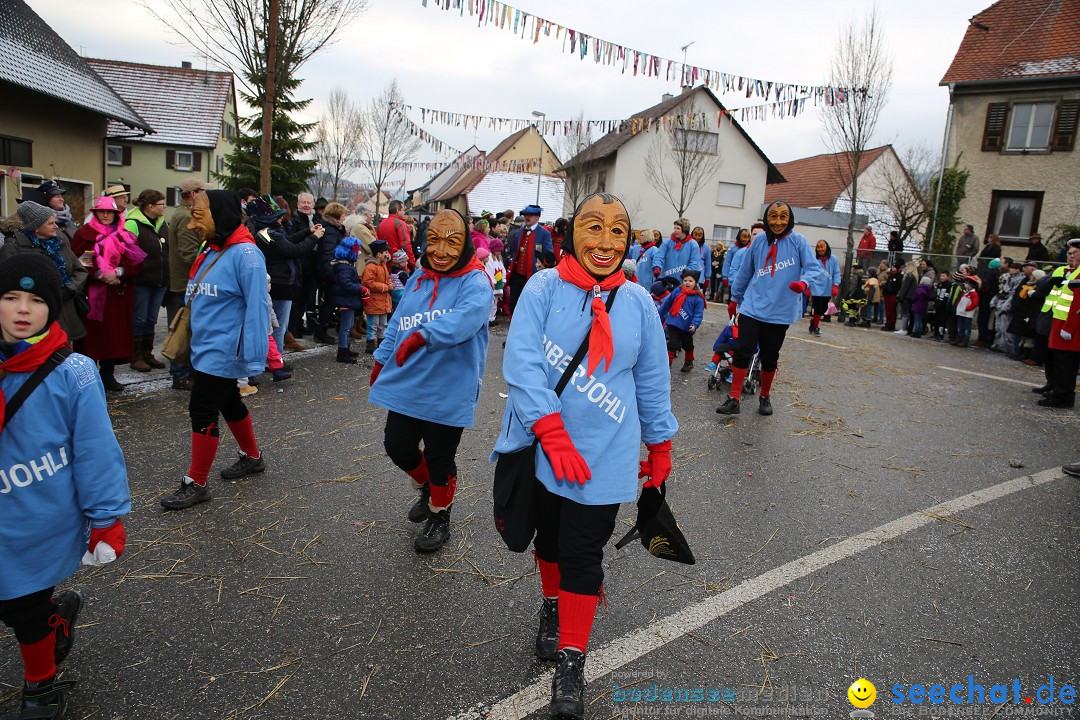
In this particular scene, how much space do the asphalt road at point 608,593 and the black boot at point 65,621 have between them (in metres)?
0.11

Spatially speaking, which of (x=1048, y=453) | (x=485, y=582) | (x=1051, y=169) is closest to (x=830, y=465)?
(x=1048, y=453)

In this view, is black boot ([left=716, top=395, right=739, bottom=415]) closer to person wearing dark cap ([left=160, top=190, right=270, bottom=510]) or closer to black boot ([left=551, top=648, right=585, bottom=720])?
person wearing dark cap ([left=160, top=190, right=270, bottom=510])

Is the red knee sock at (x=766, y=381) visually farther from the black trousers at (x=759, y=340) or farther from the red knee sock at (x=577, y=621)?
the red knee sock at (x=577, y=621)

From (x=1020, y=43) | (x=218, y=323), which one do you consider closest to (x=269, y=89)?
(x=218, y=323)

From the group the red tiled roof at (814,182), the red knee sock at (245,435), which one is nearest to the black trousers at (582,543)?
the red knee sock at (245,435)

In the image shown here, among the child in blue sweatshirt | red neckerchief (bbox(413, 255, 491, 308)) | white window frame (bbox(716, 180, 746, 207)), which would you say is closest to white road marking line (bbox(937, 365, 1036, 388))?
the child in blue sweatshirt

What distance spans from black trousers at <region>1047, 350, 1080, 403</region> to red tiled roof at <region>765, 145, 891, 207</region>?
3204cm

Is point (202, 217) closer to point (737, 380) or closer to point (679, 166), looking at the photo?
point (737, 380)

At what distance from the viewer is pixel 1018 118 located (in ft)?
72.5

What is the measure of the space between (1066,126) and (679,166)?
17.1 metres

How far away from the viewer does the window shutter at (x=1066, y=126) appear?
68.7ft

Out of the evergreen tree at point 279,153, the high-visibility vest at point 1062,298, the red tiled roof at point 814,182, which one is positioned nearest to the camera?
the high-visibility vest at point 1062,298

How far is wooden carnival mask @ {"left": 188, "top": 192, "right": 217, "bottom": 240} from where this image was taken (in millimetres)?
4367

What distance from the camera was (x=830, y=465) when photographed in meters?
5.70
